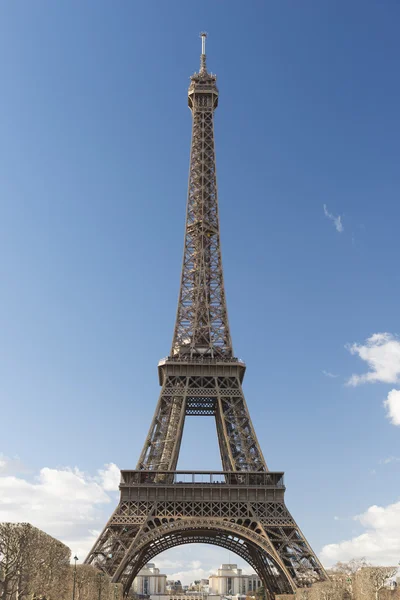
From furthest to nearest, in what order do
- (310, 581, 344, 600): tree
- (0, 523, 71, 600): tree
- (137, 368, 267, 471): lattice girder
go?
(137, 368, 267, 471): lattice girder, (310, 581, 344, 600): tree, (0, 523, 71, 600): tree

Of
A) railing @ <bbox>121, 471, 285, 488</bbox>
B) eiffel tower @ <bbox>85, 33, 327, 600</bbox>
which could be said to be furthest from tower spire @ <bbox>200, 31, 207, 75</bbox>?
railing @ <bbox>121, 471, 285, 488</bbox>

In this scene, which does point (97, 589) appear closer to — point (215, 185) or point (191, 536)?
point (191, 536)

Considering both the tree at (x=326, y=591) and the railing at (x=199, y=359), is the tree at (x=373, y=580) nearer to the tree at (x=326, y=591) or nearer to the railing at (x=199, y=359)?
→ the tree at (x=326, y=591)

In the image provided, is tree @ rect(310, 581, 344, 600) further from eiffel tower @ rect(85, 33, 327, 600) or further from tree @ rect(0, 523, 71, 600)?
tree @ rect(0, 523, 71, 600)

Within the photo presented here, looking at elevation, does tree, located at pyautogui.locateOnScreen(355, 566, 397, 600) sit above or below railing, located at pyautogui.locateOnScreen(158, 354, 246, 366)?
below

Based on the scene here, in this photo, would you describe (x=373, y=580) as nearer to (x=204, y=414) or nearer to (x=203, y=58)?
(x=204, y=414)

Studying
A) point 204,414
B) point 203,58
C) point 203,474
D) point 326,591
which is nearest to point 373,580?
point 326,591

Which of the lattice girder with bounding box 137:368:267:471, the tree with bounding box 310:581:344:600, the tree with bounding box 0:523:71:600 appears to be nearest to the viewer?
the tree with bounding box 0:523:71:600

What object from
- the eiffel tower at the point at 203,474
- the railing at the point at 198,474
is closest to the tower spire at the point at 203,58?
the eiffel tower at the point at 203,474
